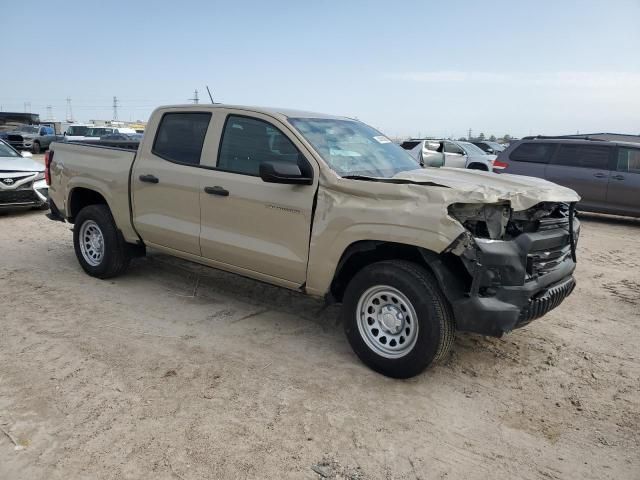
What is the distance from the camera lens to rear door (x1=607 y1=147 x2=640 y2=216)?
10.5 meters

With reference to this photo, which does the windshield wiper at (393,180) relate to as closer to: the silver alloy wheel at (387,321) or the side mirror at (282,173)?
the side mirror at (282,173)

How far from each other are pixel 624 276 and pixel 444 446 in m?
4.89

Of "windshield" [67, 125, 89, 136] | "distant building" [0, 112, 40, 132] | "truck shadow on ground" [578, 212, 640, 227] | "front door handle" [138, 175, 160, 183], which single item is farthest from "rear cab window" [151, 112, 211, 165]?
"distant building" [0, 112, 40, 132]

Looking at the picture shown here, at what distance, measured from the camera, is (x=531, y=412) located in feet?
11.1

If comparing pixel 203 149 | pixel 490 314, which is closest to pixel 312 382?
pixel 490 314

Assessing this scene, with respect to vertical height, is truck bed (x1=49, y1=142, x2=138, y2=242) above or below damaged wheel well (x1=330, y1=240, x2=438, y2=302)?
above

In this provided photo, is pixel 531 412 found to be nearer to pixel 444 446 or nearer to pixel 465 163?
pixel 444 446

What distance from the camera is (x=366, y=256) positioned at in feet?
13.1

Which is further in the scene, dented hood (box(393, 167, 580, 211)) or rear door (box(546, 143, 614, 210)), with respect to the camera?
rear door (box(546, 143, 614, 210))

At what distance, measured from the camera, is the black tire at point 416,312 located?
3.46m

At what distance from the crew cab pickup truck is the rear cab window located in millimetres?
14

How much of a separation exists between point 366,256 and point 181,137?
2.26m

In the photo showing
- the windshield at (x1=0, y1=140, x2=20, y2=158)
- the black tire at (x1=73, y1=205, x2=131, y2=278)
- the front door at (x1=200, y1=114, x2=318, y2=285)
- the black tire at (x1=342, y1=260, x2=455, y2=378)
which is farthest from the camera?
the windshield at (x1=0, y1=140, x2=20, y2=158)

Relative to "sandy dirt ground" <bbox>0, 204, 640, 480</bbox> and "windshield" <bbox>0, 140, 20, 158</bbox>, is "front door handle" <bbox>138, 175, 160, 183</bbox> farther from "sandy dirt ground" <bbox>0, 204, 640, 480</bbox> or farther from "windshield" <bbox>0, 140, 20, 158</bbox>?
"windshield" <bbox>0, 140, 20, 158</bbox>
